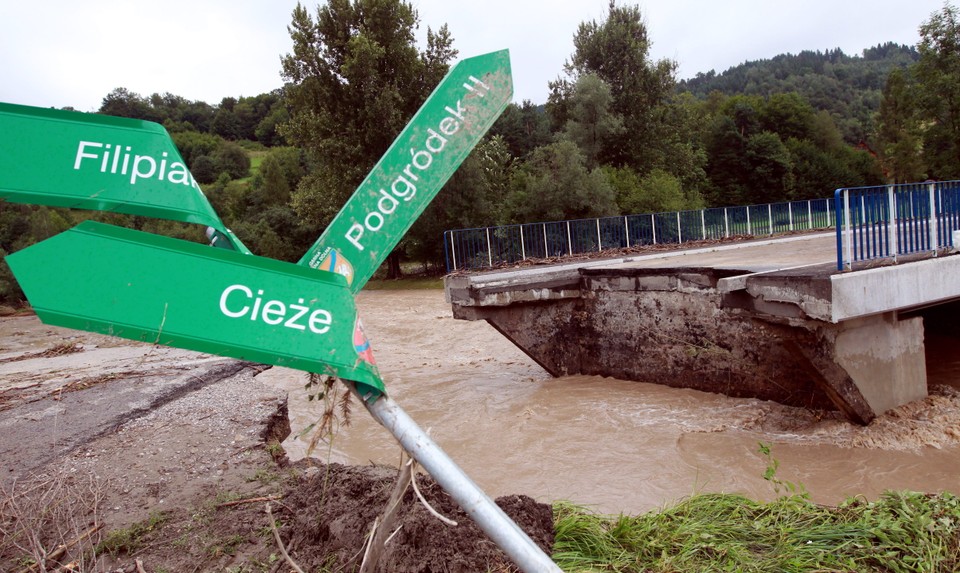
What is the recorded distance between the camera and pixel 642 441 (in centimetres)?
684

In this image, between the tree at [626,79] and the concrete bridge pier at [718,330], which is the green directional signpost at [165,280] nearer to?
the concrete bridge pier at [718,330]

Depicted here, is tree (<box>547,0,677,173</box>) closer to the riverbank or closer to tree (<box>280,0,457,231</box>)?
tree (<box>280,0,457,231</box>)

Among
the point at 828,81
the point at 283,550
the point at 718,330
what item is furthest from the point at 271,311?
the point at 828,81

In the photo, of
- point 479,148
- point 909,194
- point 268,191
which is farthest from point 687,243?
point 268,191

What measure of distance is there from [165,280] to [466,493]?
36.3 inches

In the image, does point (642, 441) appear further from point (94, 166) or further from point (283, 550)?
point (94, 166)

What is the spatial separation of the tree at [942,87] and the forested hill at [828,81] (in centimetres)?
3331

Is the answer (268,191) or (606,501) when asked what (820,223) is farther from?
(268,191)

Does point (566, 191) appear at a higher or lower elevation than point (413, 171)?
higher

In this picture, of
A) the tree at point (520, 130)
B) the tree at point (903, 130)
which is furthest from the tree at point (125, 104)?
the tree at point (903, 130)

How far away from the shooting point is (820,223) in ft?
70.2

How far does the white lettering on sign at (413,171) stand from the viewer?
192 centimetres

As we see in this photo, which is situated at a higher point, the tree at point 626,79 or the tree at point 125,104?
the tree at point 125,104

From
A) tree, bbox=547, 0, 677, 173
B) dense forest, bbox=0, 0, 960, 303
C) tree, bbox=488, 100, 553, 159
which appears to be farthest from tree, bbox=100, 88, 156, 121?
tree, bbox=547, 0, 677, 173
